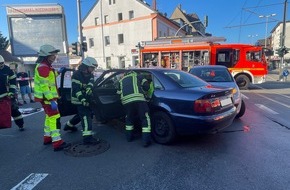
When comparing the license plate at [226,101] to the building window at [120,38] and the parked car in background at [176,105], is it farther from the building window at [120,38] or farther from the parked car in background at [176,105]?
the building window at [120,38]

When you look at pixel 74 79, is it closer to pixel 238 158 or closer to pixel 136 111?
pixel 136 111

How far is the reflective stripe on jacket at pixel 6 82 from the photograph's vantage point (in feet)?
16.7

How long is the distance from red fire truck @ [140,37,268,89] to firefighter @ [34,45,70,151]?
37.0 ft

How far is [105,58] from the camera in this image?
114ft

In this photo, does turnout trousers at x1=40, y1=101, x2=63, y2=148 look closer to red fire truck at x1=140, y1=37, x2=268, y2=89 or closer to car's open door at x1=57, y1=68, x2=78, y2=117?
car's open door at x1=57, y1=68, x2=78, y2=117

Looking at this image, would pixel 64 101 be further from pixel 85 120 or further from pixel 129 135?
pixel 129 135

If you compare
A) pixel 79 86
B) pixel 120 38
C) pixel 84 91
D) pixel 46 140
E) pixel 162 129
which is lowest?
pixel 46 140

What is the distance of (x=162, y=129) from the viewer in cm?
461

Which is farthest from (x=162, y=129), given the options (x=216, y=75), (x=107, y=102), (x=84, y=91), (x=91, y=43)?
(x=91, y=43)

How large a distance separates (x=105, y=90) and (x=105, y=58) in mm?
30384

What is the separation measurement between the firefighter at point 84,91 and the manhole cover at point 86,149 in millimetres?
124

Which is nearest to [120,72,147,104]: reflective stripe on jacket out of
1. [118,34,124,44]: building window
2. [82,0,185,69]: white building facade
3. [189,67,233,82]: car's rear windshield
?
[189,67,233,82]: car's rear windshield

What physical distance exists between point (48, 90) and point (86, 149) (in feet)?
4.41

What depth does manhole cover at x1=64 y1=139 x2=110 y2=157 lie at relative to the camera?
168 inches
